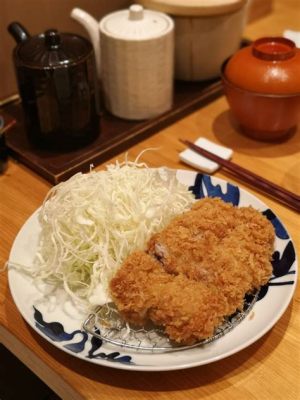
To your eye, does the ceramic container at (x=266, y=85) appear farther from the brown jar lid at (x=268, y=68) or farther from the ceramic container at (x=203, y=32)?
the ceramic container at (x=203, y=32)

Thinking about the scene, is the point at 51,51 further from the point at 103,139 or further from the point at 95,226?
the point at 95,226

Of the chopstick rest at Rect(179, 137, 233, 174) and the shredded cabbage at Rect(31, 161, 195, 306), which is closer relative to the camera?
the shredded cabbage at Rect(31, 161, 195, 306)

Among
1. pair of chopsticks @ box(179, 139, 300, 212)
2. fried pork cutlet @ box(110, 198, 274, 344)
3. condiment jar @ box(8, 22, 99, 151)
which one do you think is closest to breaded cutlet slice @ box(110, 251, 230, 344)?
fried pork cutlet @ box(110, 198, 274, 344)

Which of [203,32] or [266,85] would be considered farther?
[203,32]

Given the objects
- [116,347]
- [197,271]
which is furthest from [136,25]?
[116,347]

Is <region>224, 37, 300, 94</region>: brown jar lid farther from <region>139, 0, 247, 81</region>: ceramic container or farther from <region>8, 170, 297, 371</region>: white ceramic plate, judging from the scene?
<region>8, 170, 297, 371</region>: white ceramic plate

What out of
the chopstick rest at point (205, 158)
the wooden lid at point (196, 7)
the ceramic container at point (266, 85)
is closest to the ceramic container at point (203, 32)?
the wooden lid at point (196, 7)

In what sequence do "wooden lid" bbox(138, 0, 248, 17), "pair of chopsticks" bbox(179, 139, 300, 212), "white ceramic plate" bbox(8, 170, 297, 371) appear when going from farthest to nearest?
1. "wooden lid" bbox(138, 0, 248, 17)
2. "pair of chopsticks" bbox(179, 139, 300, 212)
3. "white ceramic plate" bbox(8, 170, 297, 371)
